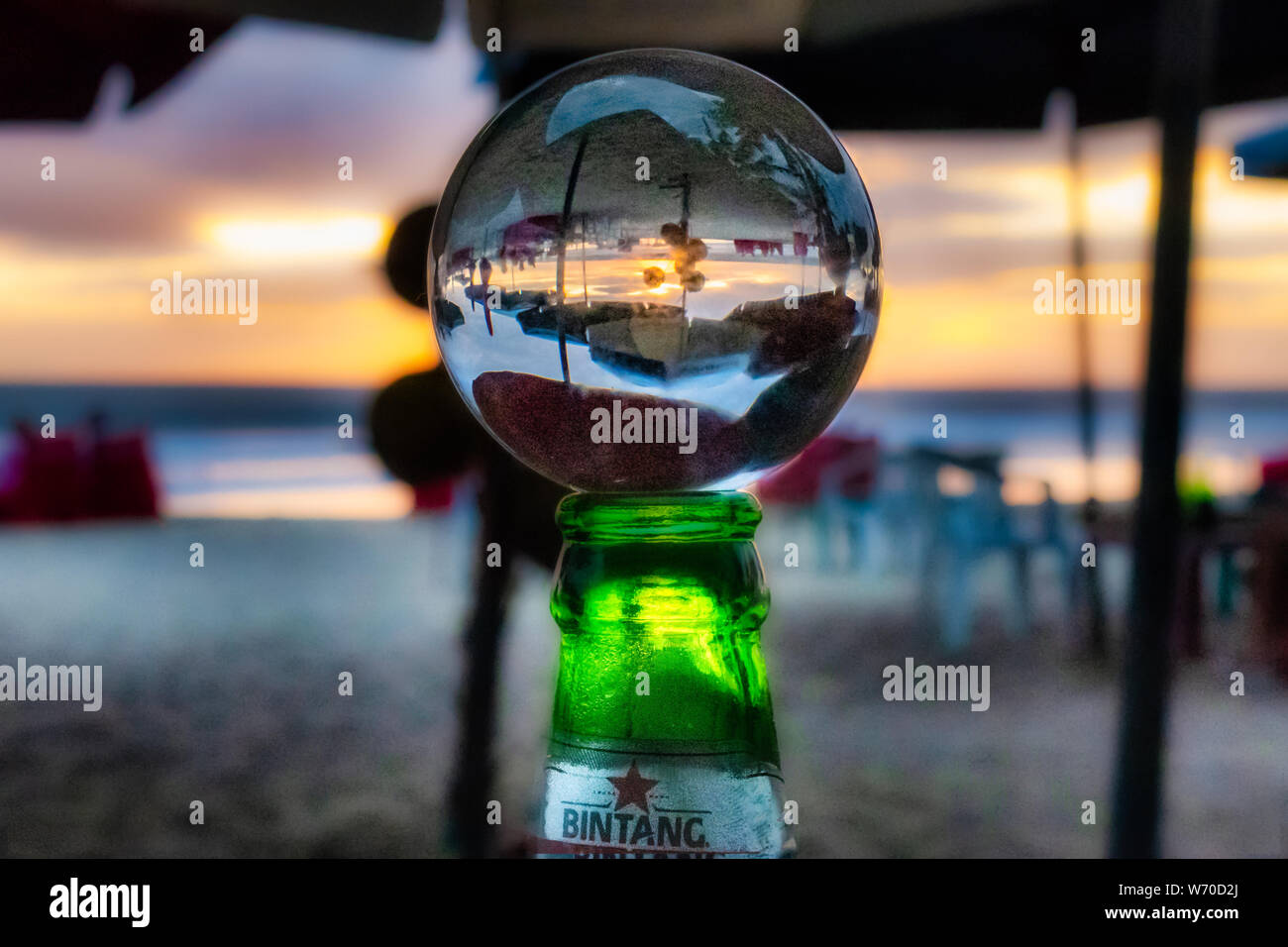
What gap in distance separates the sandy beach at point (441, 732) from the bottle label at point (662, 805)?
1.72m

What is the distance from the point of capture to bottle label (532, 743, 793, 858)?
47 cm

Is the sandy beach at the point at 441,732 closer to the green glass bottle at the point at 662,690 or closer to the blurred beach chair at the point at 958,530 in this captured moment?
the blurred beach chair at the point at 958,530

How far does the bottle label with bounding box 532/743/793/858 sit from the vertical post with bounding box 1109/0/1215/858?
190 centimetres

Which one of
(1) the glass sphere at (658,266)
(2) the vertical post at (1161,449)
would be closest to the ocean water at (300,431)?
(2) the vertical post at (1161,449)

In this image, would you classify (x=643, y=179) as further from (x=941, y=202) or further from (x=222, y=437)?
(x=222, y=437)

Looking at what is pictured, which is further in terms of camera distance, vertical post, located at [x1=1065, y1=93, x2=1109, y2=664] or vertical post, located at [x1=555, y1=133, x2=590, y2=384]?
vertical post, located at [x1=1065, y1=93, x2=1109, y2=664]

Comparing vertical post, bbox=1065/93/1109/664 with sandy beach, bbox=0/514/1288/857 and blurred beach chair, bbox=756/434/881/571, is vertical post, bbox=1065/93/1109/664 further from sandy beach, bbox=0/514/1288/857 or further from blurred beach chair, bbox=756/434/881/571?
blurred beach chair, bbox=756/434/881/571

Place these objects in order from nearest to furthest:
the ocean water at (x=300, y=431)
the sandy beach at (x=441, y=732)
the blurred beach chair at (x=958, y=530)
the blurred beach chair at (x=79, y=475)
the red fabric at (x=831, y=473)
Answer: the sandy beach at (x=441, y=732), the blurred beach chair at (x=958, y=530), the red fabric at (x=831, y=473), the blurred beach chair at (x=79, y=475), the ocean water at (x=300, y=431)

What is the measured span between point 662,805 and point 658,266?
211mm

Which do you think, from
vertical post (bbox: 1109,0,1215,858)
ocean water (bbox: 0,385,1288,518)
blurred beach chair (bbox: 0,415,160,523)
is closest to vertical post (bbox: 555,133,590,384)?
vertical post (bbox: 1109,0,1215,858)

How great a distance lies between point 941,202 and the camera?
21.0ft

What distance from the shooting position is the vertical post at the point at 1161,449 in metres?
2.18

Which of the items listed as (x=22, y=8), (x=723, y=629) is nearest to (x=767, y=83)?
(x=723, y=629)

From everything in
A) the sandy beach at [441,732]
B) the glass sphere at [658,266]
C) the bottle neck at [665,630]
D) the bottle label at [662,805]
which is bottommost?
the sandy beach at [441,732]
